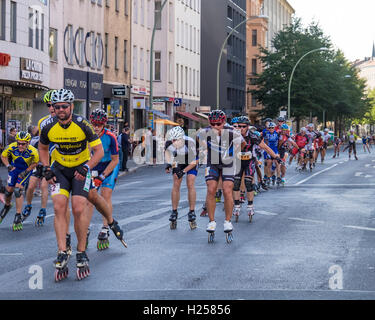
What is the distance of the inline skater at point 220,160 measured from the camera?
1252 centimetres

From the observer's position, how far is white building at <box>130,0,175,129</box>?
55.2 m

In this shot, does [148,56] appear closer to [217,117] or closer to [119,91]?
[119,91]

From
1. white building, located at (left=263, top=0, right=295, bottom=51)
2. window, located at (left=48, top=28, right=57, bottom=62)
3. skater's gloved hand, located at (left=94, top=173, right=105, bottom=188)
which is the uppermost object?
white building, located at (left=263, top=0, right=295, bottom=51)

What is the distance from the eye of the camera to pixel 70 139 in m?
9.60

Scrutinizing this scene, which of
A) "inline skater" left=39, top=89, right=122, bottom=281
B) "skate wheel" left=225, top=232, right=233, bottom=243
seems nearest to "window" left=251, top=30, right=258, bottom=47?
"skate wheel" left=225, top=232, right=233, bottom=243

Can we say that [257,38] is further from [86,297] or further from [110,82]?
[86,297]

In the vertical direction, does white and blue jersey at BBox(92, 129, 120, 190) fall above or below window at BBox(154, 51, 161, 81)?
below

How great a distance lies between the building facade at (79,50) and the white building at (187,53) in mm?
17815

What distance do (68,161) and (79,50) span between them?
36.2 metres

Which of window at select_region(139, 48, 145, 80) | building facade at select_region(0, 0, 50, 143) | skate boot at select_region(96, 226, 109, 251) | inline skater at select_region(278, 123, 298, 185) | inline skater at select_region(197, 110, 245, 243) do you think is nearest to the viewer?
skate boot at select_region(96, 226, 109, 251)

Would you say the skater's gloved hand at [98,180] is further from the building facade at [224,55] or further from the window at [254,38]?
the window at [254,38]

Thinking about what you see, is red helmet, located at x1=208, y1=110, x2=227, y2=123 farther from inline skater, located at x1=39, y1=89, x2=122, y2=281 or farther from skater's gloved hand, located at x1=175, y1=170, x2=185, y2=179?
inline skater, located at x1=39, y1=89, x2=122, y2=281

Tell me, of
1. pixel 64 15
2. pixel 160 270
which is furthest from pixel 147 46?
pixel 160 270

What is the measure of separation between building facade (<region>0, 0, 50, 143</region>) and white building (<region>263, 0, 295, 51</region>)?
70767mm
